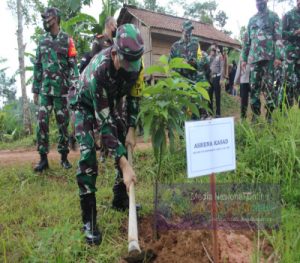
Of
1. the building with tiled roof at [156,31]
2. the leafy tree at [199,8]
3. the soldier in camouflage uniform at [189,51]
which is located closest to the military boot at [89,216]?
the soldier in camouflage uniform at [189,51]

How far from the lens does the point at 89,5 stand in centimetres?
1030

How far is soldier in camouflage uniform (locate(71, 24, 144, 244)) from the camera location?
1985mm

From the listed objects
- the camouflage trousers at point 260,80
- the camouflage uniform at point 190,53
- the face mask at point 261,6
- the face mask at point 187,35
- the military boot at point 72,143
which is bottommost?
the military boot at point 72,143

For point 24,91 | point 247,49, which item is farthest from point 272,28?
point 24,91

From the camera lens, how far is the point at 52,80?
4000 mm

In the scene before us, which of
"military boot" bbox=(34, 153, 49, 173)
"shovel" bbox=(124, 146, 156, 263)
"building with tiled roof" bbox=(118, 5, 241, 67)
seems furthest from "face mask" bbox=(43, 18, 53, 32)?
"building with tiled roof" bbox=(118, 5, 241, 67)

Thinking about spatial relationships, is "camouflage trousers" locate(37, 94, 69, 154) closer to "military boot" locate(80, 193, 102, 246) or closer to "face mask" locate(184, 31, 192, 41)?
"military boot" locate(80, 193, 102, 246)

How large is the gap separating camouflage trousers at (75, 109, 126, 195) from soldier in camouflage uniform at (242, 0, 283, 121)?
263 centimetres

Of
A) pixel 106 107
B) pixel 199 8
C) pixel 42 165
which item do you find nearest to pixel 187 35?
pixel 42 165

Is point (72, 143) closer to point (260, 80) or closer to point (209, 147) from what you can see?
point (260, 80)

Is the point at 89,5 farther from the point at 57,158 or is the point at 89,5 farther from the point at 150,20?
the point at 57,158

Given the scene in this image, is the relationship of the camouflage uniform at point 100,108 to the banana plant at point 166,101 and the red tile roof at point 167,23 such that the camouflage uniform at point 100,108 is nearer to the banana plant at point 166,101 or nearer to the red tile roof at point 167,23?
the banana plant at point 166,101

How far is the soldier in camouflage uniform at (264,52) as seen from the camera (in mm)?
4312

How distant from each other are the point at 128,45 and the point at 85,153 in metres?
0.85
